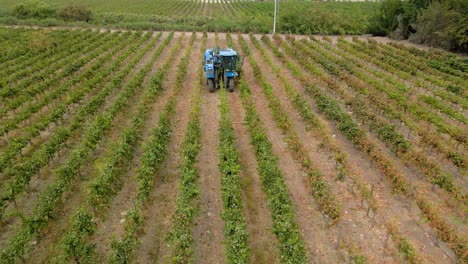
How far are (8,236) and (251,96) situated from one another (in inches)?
497

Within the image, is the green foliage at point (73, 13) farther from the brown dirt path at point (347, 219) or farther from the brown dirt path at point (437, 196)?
the brown dirt path at point (437, 196)

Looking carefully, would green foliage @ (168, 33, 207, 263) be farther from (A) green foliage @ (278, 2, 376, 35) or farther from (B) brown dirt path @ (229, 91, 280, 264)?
(A) green foliage @ (278, 2, 376, 35)

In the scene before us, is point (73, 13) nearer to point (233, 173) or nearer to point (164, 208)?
point (164, 208)

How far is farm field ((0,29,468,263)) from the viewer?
27.7ft

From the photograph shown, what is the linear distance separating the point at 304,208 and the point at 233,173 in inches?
93.3

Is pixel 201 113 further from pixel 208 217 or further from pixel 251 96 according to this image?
pixel 208 217

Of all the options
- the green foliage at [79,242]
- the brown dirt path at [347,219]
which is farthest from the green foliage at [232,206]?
the green foliage at [79,242]

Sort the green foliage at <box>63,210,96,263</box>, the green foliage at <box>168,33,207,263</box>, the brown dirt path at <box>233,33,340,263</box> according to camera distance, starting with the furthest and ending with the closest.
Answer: the brown dirt path at <box>233,33,340,263</box>
the green foliage at <box>168,33,207,263</box>
the green foliage at <box>63,210,96,263</box>

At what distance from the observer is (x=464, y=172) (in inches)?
459

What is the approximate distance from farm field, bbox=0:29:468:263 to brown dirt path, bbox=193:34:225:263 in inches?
1.8

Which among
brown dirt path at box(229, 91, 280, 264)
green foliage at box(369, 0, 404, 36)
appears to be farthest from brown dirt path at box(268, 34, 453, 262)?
green foliage at box(369, 0, 404, 36)

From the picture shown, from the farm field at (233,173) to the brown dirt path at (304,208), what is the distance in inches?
1.6

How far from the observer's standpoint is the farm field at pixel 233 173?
844 centimetres

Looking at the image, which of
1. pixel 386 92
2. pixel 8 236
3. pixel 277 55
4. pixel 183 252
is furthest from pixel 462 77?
pixel 8 236
